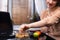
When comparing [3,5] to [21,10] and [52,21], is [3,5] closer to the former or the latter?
[21,10]

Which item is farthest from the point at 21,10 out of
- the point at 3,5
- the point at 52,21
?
the point at 52,21

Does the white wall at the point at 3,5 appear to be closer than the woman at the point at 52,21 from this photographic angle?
No

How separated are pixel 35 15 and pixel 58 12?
2.05m

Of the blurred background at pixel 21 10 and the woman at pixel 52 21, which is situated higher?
the woman at pixel 52 21

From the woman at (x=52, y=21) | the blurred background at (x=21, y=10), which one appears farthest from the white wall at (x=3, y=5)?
the woman at (x=52, y=21)

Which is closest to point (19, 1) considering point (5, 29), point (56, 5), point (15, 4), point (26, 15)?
point (15, 4)

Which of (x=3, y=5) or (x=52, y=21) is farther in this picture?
(x=3, y=5)

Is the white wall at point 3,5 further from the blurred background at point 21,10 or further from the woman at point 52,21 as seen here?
the woman at point 52,21

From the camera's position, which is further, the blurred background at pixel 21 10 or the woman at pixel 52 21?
the blurred background at pixel 21 10

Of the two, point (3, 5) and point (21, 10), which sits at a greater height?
point (3, 5)

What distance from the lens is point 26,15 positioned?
10.6 ft

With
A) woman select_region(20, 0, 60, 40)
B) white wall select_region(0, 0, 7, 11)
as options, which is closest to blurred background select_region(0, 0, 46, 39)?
white wall select_region(0, 0, 7, 11)

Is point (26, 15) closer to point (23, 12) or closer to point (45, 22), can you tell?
point (23, 12)

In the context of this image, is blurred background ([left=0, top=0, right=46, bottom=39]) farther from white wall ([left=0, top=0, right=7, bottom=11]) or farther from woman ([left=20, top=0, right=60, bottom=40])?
woman ([left=20, top=0, right=60, bottom=40])
